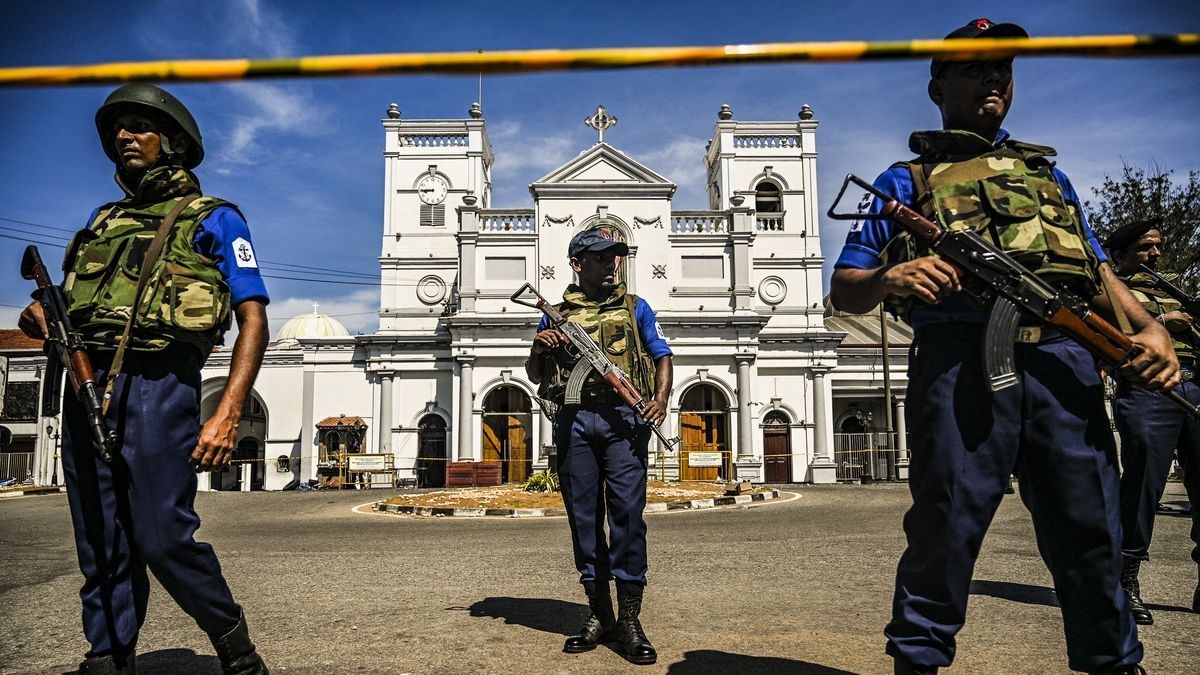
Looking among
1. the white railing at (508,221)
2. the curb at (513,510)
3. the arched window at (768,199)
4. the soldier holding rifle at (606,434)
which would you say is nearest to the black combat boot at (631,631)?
the soldier holding rifle at (606,434)

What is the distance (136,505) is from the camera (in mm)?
2719

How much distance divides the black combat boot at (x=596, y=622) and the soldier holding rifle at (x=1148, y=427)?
277 cm

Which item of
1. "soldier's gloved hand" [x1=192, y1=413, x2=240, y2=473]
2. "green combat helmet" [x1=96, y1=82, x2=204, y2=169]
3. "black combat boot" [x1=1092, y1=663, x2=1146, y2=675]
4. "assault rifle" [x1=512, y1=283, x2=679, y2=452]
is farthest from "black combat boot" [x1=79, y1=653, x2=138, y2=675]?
"black combat boot" [x1=1092, y1=663, x2=1146, y2=675]

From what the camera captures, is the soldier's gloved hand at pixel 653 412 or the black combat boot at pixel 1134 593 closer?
the black combat boot at pixel 1134 593

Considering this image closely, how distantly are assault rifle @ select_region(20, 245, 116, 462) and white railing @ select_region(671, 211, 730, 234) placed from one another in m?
28.6

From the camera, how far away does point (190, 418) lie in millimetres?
2842

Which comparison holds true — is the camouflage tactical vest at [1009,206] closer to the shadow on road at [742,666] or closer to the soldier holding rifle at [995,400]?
the soldier holding rifle at [995,400]

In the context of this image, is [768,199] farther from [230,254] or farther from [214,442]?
[214,442]

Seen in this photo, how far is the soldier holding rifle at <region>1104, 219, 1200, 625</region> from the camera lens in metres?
4.64

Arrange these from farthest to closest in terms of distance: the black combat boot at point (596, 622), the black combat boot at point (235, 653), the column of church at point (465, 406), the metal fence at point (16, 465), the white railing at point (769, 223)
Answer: the metal fence at point (16, 465) → the white railing at point (769, 223) → the column of church at point (465, 406) → the black combat boot at point (596, 622) → the black combat boot at point (235, 653)

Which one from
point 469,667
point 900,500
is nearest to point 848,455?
point 900,500

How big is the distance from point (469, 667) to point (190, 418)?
57.0 inches

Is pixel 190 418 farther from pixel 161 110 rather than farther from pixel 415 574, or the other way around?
pixel 415 574

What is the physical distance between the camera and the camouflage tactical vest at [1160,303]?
484 cm
